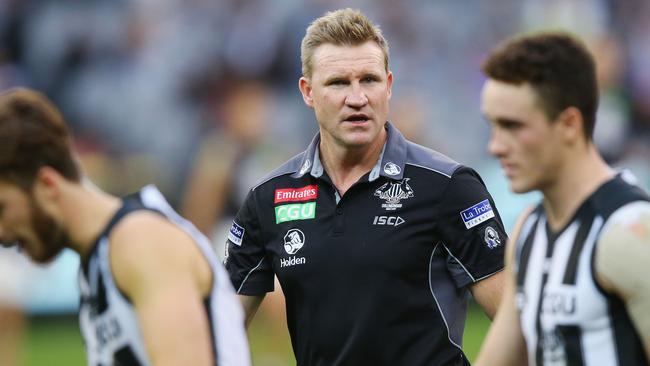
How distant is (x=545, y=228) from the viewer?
4.39 meters

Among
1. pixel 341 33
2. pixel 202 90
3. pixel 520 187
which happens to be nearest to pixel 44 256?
pixel 520 187

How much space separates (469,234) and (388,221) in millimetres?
363

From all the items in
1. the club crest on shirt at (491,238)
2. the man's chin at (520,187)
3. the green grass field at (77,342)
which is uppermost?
the man's chin at (520,187)

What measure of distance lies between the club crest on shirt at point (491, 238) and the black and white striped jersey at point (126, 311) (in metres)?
1.72

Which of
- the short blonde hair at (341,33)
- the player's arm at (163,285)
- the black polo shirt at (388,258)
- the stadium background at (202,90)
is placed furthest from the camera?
the stadium background at (202,90)

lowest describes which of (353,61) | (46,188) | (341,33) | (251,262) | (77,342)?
(77,342)

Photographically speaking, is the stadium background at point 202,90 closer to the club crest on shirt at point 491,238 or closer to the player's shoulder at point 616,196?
the club crest on shirt at point 491,238

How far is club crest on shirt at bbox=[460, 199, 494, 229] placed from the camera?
5.57 metres

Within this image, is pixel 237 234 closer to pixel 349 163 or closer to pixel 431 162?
pixel 349 163

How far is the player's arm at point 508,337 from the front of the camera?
4.55 meters

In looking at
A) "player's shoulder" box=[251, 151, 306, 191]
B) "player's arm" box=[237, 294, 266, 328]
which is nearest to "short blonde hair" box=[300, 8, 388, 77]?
"player's shoulder" box=[251, 151, 306, 191]

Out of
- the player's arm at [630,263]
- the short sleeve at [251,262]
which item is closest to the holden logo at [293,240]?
the short sleeve at [251,262]

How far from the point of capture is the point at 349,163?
19.2 feet

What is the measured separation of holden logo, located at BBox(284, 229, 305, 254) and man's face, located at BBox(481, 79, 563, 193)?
1.70 meters
